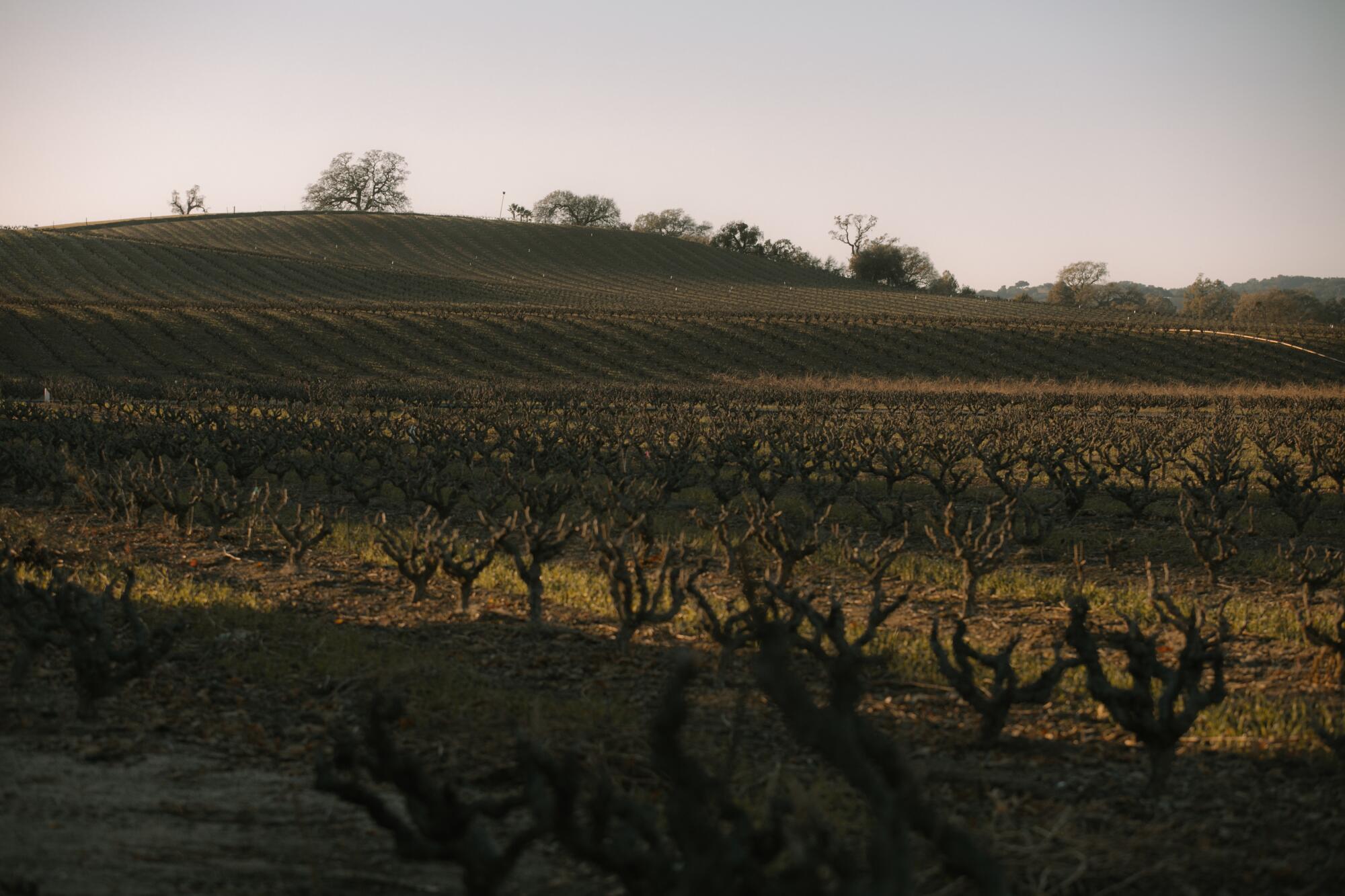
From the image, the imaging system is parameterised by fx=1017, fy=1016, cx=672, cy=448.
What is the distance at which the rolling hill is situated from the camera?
4366 cm

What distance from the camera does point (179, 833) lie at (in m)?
4.63

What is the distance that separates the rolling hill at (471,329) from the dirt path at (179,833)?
3335cm

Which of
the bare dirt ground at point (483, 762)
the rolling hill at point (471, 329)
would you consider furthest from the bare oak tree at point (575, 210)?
the bare dirt ground at point (483, 762)

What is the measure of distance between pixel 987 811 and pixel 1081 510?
11354mm

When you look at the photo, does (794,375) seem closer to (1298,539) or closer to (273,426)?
(273,426)

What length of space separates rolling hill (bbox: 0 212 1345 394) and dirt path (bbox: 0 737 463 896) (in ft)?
109

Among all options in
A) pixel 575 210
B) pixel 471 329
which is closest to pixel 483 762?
pixel 471 329

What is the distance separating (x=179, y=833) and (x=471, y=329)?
48.0m

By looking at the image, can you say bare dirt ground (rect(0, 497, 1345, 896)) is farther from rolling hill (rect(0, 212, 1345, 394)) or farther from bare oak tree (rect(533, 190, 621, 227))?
bare oak tree (rect(533, 190, 621, 227))

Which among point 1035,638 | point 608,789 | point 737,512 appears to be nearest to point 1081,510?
point 737,512

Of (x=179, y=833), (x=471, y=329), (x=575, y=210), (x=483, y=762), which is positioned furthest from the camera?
(x=575, y=210)

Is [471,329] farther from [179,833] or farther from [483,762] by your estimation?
[179,833]

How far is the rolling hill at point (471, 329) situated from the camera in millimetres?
Answer: 43656

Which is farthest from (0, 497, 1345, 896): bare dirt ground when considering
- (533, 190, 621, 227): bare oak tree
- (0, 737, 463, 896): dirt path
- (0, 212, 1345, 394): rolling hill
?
(533, 190, 621, 227): bare oak tree
